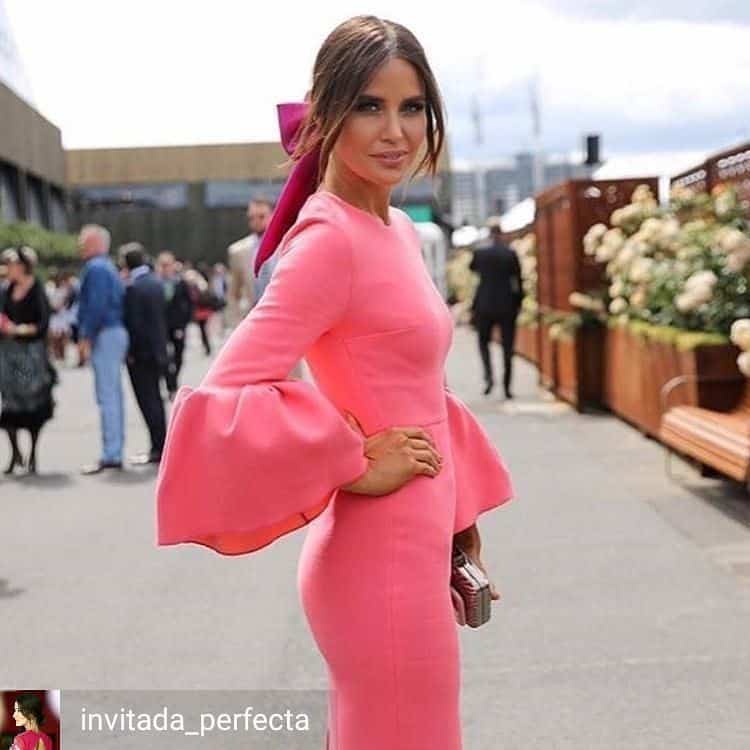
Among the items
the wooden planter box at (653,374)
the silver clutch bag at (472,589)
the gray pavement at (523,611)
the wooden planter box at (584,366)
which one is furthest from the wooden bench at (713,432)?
the silver clutch bag at (472,589)

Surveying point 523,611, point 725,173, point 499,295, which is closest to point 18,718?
point 523,611

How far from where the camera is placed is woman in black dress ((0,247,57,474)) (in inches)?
451

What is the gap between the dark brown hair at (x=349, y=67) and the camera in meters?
2.38

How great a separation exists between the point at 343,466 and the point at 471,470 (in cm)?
45

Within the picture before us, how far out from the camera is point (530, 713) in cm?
477

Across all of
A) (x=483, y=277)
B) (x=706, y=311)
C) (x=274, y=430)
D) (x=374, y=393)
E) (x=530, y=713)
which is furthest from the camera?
(x=483, y=277)

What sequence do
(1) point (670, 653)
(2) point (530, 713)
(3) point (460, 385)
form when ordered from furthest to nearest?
(3) point (460, 385), (1) point (670, 653), (2) point (530, 713)

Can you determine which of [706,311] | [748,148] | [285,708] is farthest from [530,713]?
[748,148]

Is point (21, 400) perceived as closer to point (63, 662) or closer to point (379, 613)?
point (63, 662)

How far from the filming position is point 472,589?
2516mm

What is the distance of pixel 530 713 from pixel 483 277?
12.1m

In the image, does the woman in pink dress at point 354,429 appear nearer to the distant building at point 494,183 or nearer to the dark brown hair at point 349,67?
the dark brown hair at point 349,67

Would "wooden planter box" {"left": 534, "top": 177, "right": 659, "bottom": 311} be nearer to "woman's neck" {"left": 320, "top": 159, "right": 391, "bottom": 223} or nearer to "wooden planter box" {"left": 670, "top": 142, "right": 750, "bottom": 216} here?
"wooden planter box" {"left": 670, "top": 142, "right": 750, "bottom": 216}

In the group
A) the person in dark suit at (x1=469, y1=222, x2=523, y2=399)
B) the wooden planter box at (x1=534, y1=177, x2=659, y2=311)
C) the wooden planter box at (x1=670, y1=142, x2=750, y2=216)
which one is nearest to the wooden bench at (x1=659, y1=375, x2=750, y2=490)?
the wooden planter box at (x1=670, y1=142, x2=750, y2=216)
